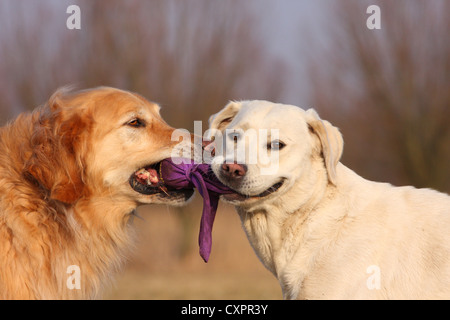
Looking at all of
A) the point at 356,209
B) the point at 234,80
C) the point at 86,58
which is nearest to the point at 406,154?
the point at 234,80

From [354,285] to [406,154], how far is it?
1423cm

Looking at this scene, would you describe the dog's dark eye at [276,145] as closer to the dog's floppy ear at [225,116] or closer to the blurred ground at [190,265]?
the dog's floppy ear at [225,116]

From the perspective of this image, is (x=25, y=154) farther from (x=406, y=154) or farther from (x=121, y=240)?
(x=406, y=154)

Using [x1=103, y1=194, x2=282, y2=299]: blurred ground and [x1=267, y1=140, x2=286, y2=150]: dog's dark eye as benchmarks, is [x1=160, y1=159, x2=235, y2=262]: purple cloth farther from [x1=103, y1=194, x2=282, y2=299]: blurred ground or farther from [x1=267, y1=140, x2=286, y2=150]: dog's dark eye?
[x1=103, y1=194, x2=282, y2=299]: blurred ground

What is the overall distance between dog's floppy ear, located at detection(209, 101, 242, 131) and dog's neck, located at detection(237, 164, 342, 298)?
0.95 m

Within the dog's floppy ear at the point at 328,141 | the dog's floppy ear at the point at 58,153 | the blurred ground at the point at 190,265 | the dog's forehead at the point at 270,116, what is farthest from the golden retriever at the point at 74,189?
the blurred ground at the point at 190,265

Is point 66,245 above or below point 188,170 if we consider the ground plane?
below

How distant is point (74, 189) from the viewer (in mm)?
4309

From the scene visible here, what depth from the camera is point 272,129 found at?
457cm

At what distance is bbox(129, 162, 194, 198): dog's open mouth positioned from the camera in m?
4.68

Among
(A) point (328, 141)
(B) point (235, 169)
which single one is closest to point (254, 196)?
(B) point (235, 169)

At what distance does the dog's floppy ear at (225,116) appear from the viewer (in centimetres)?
506

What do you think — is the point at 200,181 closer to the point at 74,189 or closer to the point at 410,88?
the point at 74,189

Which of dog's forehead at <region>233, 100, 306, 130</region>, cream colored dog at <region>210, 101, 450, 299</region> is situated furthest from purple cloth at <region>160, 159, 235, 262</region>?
dog's forehead at <region>233, 100, 306, 130</region>
